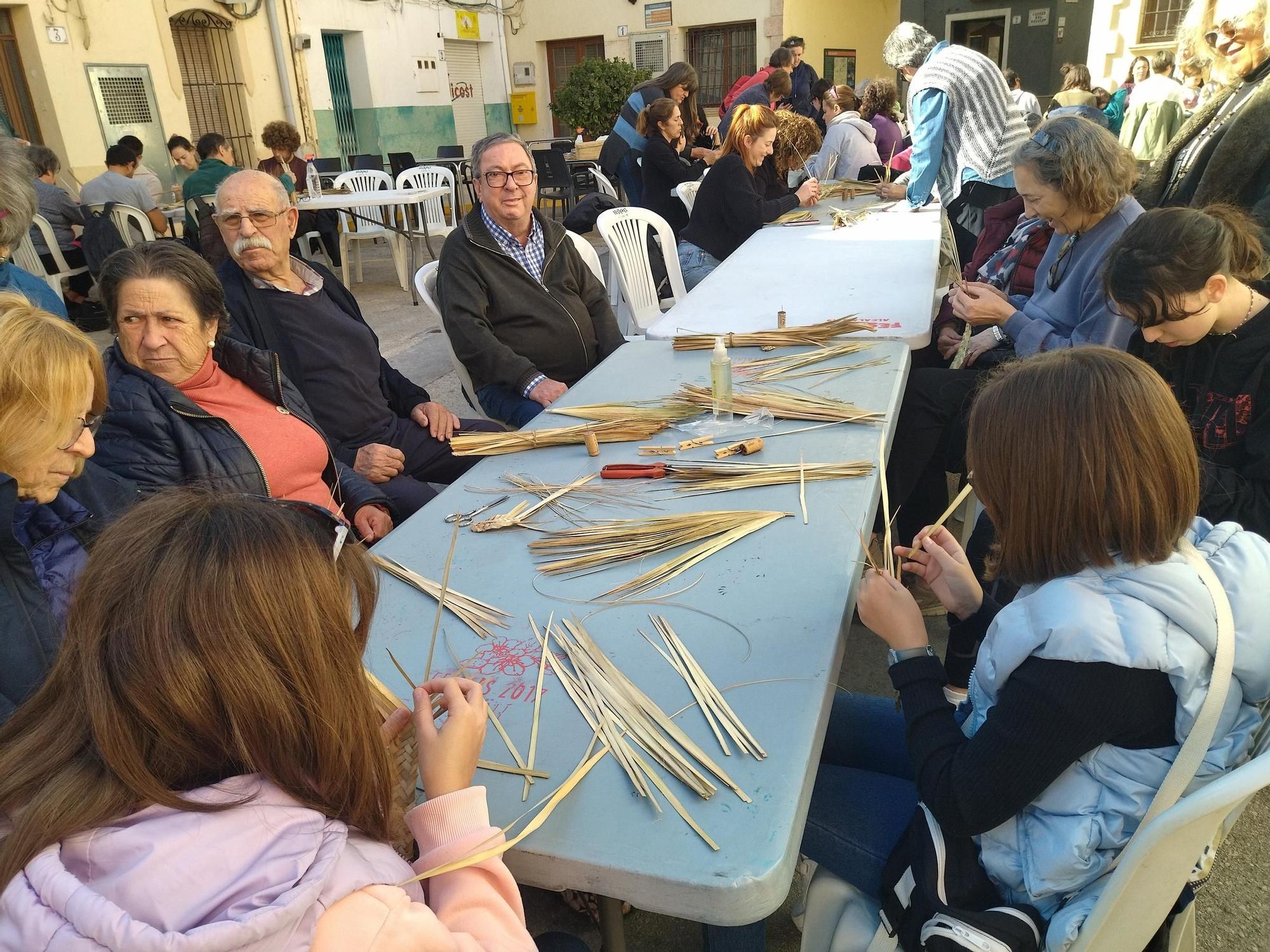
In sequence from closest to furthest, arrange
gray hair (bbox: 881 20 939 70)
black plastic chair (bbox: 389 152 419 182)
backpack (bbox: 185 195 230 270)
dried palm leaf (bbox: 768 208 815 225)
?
1. backpack (bbox: 185 195 230 270)
2. dried palm leaf (bbox: 768 208 815 225)
3. gray hair (bbox: 881 20 939 70)
4. black plastic chair (bbox: 389 152 419 182)

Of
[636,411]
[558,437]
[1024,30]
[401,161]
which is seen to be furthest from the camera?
[1024,30]

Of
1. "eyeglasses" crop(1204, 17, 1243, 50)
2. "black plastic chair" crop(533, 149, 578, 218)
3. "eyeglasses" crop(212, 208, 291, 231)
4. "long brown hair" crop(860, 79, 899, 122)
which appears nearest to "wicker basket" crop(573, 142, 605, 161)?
"black plastic chair" crop(533, 149, 578, 218)

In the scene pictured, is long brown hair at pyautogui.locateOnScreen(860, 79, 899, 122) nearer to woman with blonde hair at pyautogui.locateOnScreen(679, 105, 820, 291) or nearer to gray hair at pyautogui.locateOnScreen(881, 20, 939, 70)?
gray hair at pyautogui.locateOnScreen(881, 20, 939, 70)

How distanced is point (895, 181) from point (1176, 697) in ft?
16.7

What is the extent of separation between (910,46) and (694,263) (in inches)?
83.9

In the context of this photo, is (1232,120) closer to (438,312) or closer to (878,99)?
(438,312)

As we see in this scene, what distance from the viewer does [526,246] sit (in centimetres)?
306

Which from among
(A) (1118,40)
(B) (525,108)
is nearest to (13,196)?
(A) (1118,40)

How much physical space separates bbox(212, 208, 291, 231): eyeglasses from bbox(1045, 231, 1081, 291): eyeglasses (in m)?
2.39

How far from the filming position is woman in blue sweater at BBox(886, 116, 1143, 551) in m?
2.48

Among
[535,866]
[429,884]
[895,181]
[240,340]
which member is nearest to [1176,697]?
[535,866]

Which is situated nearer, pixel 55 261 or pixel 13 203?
pixel 13 203

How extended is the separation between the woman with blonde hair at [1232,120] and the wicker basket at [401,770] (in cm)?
271

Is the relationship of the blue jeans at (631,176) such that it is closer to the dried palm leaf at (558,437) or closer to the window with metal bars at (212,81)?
the dried palm leaf at (558,437)
